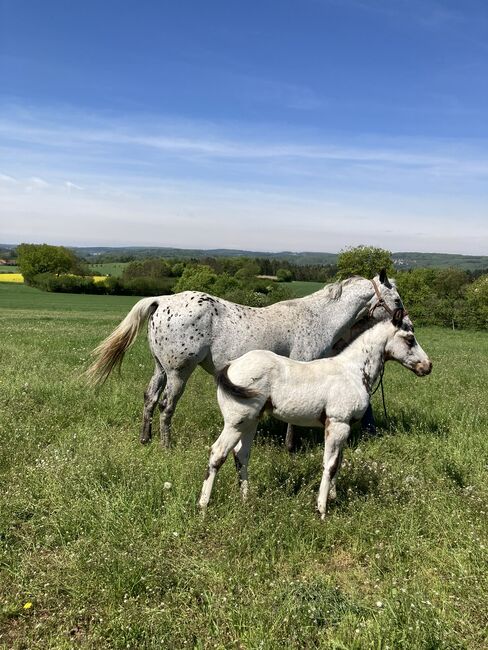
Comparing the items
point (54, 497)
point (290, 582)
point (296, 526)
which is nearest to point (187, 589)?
point (290, 582)

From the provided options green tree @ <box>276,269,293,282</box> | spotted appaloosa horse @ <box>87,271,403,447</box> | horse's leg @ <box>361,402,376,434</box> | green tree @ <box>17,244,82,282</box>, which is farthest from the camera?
green tree @ <box>276,269,293,282</box>

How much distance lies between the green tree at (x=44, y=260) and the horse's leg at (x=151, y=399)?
81504 mm

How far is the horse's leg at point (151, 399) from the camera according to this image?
6.57 metres

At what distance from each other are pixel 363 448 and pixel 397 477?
117cm

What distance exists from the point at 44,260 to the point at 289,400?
8912 cm

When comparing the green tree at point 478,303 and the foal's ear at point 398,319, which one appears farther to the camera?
the green tree at point 478,303

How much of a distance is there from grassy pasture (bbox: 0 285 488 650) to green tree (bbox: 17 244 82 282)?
8291 centimetres

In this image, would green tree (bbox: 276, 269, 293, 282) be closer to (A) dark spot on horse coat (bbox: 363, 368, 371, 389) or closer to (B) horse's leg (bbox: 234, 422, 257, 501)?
(A) dark spot on horse coat (bbox: 363, 368, 371, 389)

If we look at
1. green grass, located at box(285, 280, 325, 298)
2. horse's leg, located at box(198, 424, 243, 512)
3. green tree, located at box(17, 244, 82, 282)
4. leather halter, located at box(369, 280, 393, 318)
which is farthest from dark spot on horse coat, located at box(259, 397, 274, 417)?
green tree, located at box(17, 244, 82, 282)

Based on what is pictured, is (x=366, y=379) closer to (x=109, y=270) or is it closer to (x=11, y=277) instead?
(x=11, y=277)

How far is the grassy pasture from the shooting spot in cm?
315

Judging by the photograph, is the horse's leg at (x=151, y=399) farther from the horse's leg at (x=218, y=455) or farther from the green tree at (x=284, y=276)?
the green tree at (x=284, y=276)

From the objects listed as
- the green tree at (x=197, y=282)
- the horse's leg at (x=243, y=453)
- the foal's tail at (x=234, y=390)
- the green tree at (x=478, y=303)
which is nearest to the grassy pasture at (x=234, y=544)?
the horse's leg at (x=243, y=453)

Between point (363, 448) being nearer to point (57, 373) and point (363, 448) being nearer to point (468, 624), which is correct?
point (468, 624)
